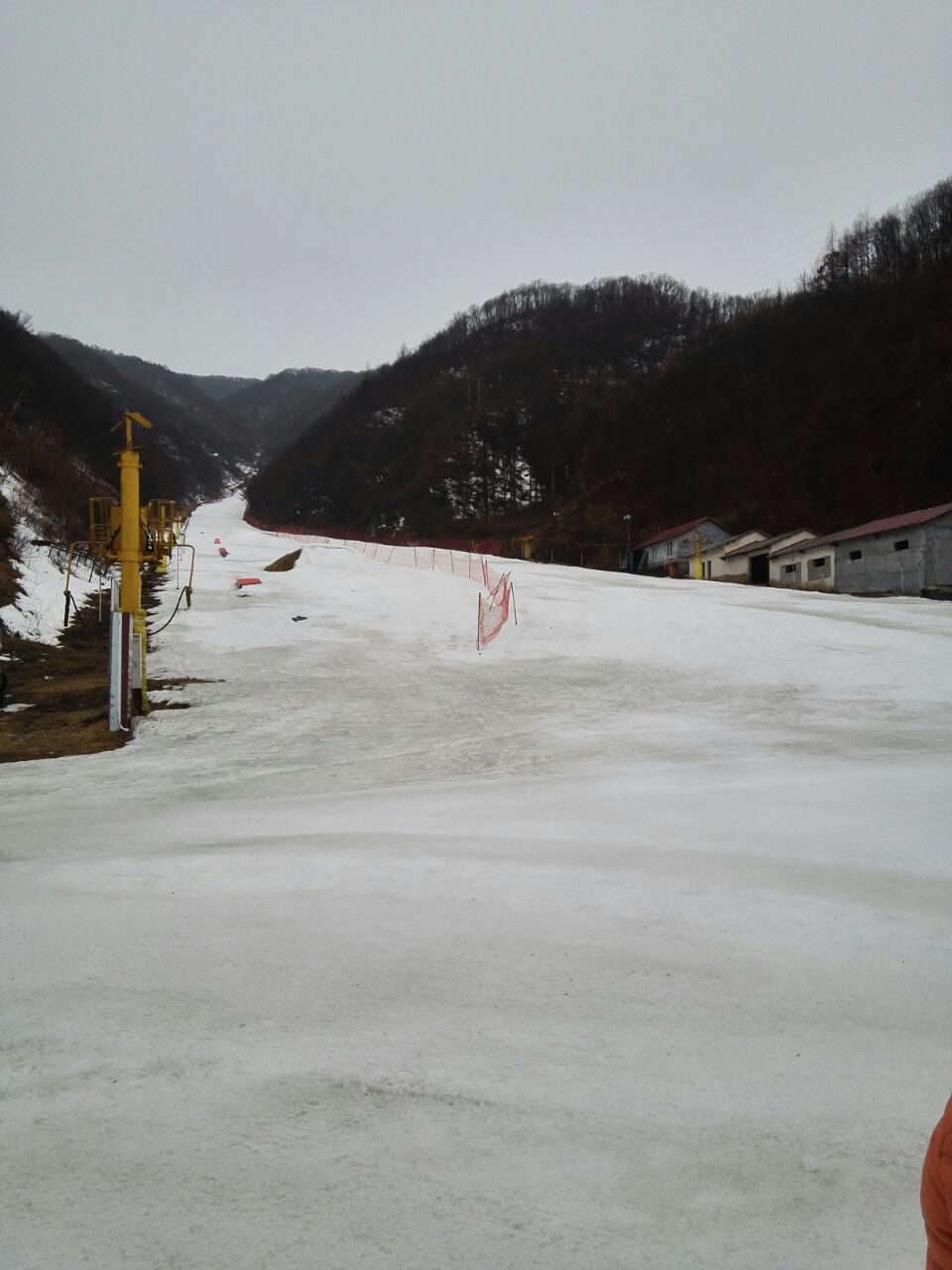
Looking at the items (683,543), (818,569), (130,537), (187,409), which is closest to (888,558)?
(818,569)

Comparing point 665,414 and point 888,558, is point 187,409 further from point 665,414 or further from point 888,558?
point 888,558

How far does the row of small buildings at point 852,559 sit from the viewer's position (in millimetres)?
37562

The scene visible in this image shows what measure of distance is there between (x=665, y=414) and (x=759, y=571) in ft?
183

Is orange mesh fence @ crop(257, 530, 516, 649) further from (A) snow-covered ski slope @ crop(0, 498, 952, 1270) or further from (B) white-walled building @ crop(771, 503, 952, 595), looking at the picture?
(B) white-walled building @ crop(771, 503, 952, 595)

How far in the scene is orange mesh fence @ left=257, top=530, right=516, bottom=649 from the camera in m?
21.2

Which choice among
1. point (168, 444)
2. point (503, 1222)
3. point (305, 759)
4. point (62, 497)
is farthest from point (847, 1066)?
point (168, 444)

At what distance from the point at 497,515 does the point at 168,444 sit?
6189cm

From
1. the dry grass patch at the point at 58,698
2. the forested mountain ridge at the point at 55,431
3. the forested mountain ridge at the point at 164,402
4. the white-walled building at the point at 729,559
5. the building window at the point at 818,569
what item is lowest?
the dry grass patch at the point at 58,698

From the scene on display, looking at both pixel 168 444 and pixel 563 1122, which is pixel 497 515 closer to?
pixel 168 444

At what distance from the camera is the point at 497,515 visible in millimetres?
99375

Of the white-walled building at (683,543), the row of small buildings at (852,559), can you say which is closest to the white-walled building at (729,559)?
the row of small buildings at (852,559)

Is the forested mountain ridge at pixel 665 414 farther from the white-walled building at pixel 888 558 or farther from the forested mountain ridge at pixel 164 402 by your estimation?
the white-walled building at pixel 888 558

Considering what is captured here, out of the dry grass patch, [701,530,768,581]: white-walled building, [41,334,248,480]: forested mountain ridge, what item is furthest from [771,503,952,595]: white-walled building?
[41,334,248,480]: forested mountain ridge

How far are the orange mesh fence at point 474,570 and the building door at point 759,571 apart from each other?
19.3m
